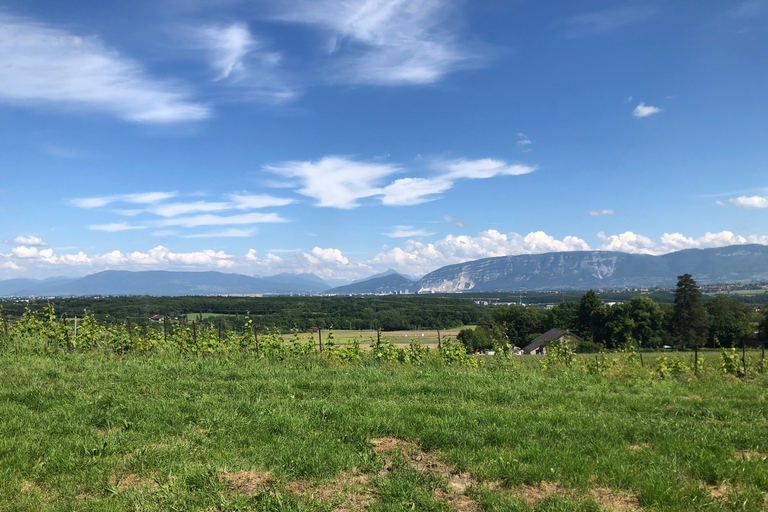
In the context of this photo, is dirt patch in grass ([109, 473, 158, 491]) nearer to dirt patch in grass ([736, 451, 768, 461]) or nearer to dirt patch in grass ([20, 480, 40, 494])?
dirt patch in grass ([20, 480, 40, 494])

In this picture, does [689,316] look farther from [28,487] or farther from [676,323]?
[28,487]

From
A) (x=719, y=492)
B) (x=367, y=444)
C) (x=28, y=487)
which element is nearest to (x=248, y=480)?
(x=367, y=444)

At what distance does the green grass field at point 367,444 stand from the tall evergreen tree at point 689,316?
273ft

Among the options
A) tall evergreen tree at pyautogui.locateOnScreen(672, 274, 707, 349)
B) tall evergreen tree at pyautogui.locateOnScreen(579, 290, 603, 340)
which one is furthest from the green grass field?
tall evergreen tree at pyautogui.locateOnScreen(672, 274, 707, 349)

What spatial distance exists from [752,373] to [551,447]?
1054 centimetres

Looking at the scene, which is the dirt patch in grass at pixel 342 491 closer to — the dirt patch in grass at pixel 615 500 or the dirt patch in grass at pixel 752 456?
the dirt patch in grass at pixel 615 500

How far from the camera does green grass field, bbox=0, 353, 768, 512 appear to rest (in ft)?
14.7

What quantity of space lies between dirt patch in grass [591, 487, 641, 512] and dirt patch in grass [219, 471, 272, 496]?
11.4 ft

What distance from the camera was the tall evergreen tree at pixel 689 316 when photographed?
7775 centimetres

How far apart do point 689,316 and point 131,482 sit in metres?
93.7

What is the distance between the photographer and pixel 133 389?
325 inches

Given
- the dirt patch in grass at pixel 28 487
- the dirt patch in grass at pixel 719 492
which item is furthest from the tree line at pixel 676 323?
the dirt patch in grass at pixel 28 487

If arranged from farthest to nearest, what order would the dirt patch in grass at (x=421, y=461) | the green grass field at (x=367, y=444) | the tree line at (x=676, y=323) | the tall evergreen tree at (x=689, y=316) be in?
the tall evergreen tree at (x=689, y=316) → the tree line at (x=676, y=323) → the dirt patch in grass at (x=421, y=461) → the green grass field at (x=367, y=444)

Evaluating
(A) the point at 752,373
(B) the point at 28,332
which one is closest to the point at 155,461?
(B) the point at 28,332
